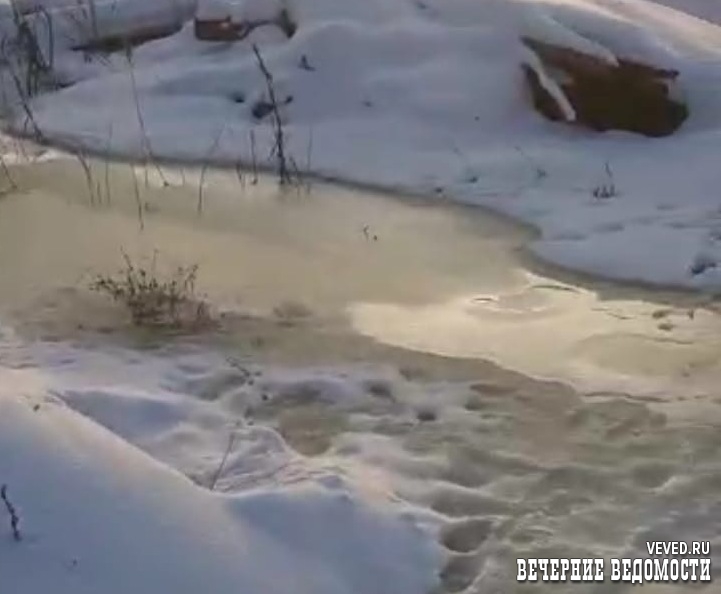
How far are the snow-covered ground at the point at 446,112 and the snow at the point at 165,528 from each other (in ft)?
7.49

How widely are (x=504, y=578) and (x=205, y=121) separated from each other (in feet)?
14.6

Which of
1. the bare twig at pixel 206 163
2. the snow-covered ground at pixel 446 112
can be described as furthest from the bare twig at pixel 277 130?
the bare twig at pixel 206 163

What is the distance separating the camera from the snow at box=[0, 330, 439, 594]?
2914mm

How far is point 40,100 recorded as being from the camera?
7.79 m

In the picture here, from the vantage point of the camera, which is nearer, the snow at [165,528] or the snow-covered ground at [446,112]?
the snow at [165,528]

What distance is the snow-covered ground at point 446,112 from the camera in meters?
5.91

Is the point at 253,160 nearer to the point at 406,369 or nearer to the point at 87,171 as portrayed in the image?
the point at 87,171

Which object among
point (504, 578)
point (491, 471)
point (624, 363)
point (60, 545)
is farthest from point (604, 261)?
point (60, 545)

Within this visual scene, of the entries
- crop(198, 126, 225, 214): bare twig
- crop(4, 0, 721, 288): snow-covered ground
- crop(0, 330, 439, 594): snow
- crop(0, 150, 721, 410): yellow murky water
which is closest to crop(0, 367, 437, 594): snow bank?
crop(0, 330, 439, 594): snow

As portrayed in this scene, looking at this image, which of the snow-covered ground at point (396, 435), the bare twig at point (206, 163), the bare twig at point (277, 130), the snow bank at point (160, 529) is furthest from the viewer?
the bare twig at point (277, 130)

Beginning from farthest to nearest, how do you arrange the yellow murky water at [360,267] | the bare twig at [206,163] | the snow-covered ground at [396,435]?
1. the bare twig at [206,163]
2. the yellow murky water at [360,267]
3. the snow-covered ground at [396,435]

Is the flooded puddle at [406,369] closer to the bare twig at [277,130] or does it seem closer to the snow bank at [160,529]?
the snow bank at [160,529]

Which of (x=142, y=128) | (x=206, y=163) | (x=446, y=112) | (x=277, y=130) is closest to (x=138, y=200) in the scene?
(x=206, y=163)

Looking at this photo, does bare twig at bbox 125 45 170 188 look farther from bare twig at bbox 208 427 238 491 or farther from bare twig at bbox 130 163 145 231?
bare twig at bbox 208 427 238 491
